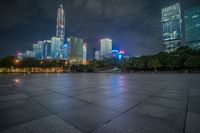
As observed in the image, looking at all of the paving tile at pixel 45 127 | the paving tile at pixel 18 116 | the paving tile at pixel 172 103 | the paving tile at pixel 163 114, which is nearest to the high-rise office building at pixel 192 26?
the paving tile at pixel 172 103

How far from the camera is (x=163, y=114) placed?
441 cm

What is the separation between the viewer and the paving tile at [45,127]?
11.0 ft

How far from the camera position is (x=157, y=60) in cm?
6462

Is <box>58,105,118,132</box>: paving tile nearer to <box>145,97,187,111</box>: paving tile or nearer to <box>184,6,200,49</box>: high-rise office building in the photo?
<box>145,97,187,111</box>: paving tile

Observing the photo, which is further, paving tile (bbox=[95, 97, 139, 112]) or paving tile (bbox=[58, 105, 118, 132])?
paving tile (bbox=[95, 97, 139, 112])

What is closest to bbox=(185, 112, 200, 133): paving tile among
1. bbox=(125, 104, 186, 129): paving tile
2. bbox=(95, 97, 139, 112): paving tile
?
bbox=(125, 104, 186, 129): paving tile

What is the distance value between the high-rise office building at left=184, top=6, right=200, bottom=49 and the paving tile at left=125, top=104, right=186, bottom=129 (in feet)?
607

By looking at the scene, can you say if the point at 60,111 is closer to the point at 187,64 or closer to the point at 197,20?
the point at 187,64

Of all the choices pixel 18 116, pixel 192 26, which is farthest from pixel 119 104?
pixel 192 26

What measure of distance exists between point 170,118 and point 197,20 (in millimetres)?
204452

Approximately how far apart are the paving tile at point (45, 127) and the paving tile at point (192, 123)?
9.33 feet

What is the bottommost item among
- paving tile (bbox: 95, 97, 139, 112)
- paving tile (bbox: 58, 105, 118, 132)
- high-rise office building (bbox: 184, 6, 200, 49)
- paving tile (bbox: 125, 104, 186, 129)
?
paving tile (bbox: 95, 97, 139, 112)

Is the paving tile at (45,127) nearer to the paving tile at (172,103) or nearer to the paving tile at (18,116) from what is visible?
the paving tile at (18,116)

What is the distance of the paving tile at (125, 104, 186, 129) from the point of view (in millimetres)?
3738
